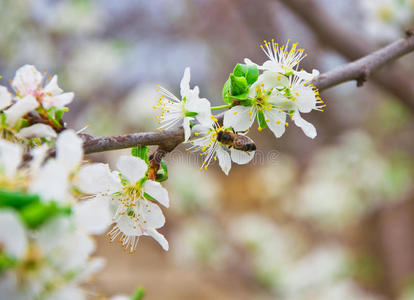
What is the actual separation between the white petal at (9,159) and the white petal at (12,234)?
11 centimetres

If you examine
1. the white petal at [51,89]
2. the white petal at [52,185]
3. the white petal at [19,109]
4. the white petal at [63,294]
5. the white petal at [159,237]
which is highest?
the white petal at [51,89]

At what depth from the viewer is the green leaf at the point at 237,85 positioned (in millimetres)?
822

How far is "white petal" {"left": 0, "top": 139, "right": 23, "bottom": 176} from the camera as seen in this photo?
1.92 ft

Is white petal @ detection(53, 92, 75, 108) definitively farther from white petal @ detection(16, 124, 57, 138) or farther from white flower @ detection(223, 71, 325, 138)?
white flower @ detection(223, 71, 325, 138)

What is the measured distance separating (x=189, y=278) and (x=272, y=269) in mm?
2048

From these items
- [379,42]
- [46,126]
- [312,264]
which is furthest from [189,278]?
[46,126]

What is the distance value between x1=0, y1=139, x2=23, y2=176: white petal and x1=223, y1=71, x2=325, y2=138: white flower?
0.41 m

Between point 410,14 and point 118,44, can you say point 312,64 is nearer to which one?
point 410,14

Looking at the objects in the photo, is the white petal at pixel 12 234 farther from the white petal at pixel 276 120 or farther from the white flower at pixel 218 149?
the white petal at pixel 276 120

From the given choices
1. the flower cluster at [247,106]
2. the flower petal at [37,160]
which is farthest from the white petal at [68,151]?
the flower cluster at [247,106]

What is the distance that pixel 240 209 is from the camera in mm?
5414

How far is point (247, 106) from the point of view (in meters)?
0.85

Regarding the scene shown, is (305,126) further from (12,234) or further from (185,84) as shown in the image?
(12,234)

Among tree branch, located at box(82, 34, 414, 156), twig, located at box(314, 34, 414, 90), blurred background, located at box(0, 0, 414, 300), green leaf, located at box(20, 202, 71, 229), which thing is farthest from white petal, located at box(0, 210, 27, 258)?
blurred background, located at box(0, 0, 414, 300)
